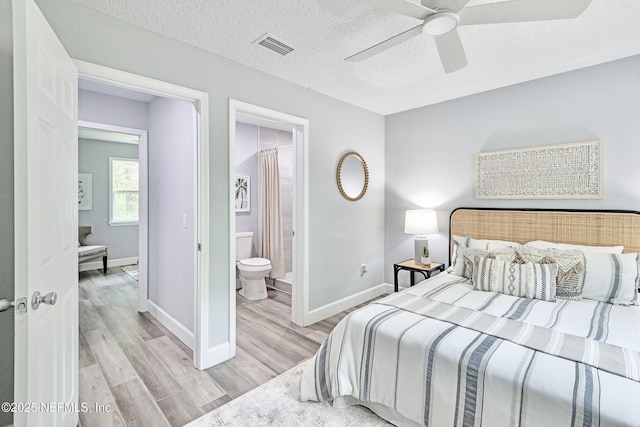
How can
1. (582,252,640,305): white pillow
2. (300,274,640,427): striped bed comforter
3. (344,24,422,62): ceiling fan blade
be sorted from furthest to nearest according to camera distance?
(582,252,640,305): white pillow, (344,24,422,62): ceiling fan blade, (300,274,640,427): striped bed comforter

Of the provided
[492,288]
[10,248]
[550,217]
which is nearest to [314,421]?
[492,288]

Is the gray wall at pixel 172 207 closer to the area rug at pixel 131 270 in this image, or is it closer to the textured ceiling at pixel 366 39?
the textured ceiling at pixel 366 39

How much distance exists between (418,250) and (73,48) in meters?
3.49

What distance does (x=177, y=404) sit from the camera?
1.99 m

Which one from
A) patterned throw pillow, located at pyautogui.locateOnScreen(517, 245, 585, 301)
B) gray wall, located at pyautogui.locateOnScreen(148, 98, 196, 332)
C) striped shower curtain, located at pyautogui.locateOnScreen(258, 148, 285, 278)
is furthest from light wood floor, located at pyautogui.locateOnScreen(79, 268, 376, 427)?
patterned throw pillow, located at pyautogui.locateOnScreen(517, 245, 585, 301)

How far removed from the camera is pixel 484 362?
1.43 metres

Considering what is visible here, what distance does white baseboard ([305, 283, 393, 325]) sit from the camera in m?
3.31

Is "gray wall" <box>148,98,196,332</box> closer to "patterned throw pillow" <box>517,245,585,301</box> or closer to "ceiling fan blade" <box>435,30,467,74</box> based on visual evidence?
"ceiling fan blade" <box>435,30,467,74</box>

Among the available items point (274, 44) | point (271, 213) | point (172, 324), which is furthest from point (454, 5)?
point (271, 213)

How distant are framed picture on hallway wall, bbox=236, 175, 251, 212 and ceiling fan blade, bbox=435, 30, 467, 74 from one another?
3430mm

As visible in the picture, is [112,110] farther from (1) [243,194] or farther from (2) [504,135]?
(2) [504,135]

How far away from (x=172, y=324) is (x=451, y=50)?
11.2ft

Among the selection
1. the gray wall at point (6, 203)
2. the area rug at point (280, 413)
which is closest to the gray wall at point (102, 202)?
the gray wall at point (6, 203)

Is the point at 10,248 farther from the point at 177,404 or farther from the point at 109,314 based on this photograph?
the point at 109,314
